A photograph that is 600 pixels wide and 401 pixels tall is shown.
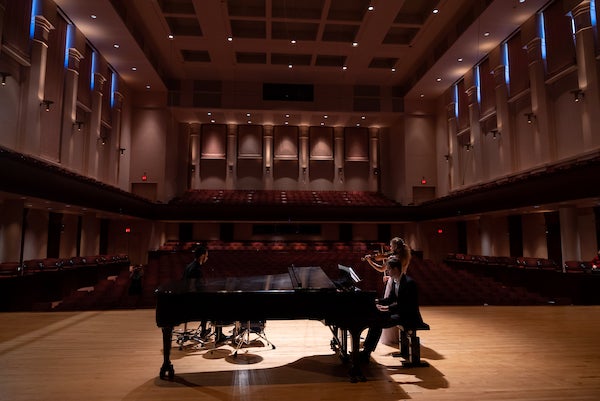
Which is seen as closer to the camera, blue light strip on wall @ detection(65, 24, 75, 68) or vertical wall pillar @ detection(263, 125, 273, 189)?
blue light strip on wall @ detection(65, 24, 75, 68)

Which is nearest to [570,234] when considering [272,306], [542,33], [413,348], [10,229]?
[542,33]

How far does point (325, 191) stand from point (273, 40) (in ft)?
25.3

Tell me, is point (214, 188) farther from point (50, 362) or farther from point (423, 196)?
point (50, 362)

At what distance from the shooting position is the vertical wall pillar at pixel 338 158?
18953mm

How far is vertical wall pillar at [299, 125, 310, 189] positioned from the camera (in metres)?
18.8

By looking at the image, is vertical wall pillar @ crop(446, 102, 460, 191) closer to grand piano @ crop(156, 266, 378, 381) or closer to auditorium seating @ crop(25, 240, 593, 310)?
auditorium seating @ crop(25, 240, 593, 310)

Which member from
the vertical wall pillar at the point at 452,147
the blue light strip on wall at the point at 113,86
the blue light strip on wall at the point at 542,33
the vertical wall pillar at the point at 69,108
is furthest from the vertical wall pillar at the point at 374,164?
the vertical wall pillar at the point at 69,108

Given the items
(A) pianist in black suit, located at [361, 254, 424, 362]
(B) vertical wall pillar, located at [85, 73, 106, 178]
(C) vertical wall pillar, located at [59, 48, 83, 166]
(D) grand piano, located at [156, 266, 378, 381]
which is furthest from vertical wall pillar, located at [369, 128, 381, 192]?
(D) grand piano, located at [156, 266, 378, 381]

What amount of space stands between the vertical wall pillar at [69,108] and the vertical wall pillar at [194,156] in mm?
7644

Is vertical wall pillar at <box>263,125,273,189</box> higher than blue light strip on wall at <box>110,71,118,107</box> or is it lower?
lower

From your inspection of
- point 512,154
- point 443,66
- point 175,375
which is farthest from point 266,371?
point 443,66

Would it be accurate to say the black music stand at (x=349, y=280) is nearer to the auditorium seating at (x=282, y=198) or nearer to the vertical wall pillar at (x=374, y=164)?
the auditorium seating at (x=282, y=198)

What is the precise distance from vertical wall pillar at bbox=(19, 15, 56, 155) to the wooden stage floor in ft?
16.4

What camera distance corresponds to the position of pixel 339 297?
10.4ft
